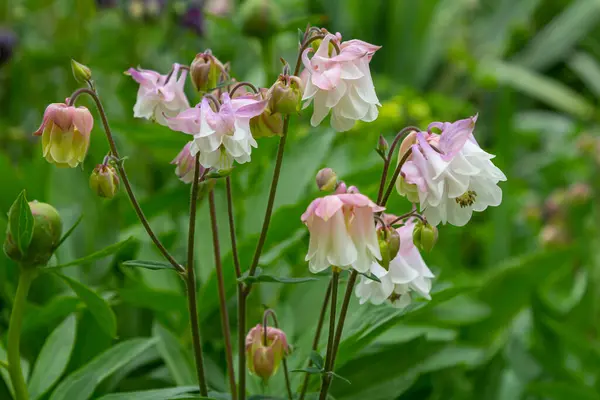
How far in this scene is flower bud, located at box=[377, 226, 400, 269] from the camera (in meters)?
0.49

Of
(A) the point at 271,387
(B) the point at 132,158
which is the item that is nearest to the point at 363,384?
(A) the point at 271,387

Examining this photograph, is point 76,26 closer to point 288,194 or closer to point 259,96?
point 288,194

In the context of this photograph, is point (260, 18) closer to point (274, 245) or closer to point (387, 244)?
point (274, 245)

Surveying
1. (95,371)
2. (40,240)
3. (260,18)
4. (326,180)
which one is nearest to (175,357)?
(95,371)

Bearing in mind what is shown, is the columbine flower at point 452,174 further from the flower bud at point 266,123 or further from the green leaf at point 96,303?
the green leaf at point 96,303

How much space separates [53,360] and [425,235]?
0.36m

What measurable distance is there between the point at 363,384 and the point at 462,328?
1.20 ft

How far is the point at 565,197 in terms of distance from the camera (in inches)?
56.9

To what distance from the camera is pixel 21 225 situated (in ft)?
1.93

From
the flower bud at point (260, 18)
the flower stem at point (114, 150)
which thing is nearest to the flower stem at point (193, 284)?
the flower stem at point (114, 150)

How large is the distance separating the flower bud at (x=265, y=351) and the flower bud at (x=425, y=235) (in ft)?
0.41

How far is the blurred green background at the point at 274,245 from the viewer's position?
0.81 m

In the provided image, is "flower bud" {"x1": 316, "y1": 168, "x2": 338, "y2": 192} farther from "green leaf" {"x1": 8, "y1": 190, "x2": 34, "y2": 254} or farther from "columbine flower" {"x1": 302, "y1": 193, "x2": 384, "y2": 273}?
"green leaf" {"x1": 8, "y1": 190, "x2": 34, "y2": 254}

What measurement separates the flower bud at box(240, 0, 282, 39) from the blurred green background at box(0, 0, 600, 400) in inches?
0.6
